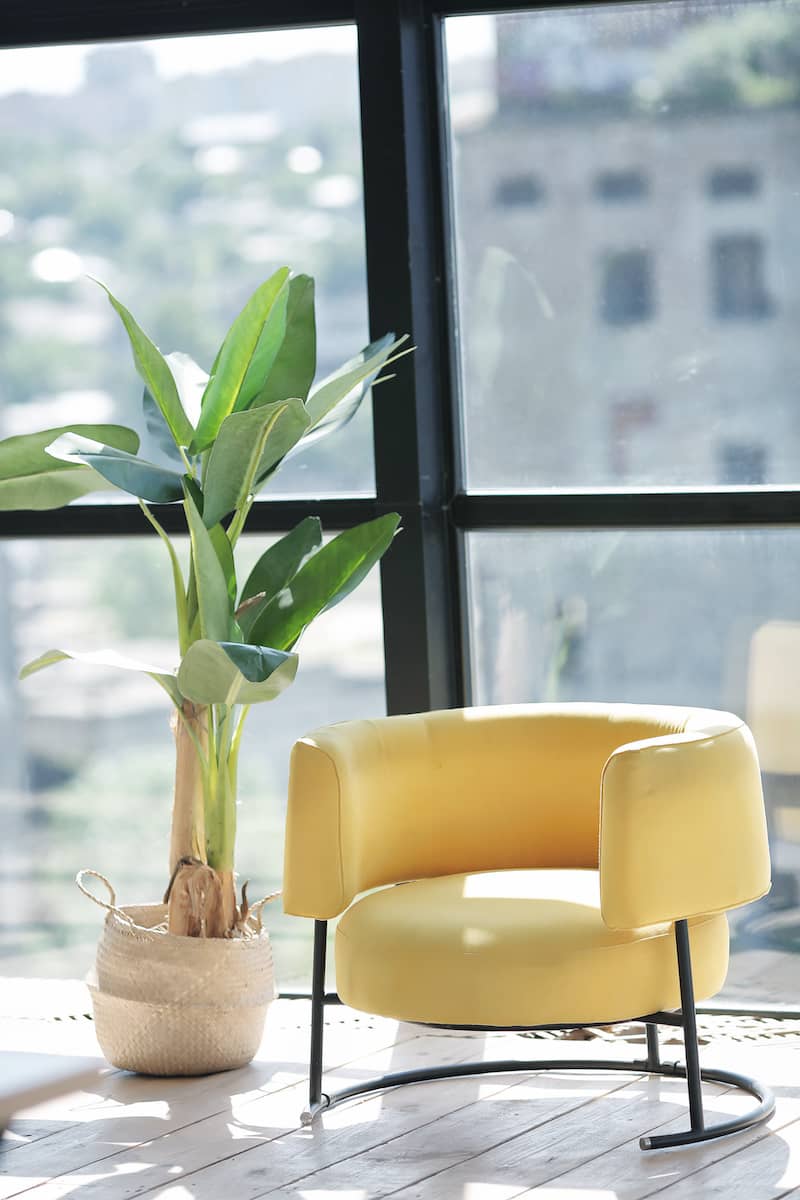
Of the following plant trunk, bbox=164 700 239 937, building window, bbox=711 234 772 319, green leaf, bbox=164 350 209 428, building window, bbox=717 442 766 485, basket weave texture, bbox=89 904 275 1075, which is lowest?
basket weave texture, bbox=89 904 275 1075

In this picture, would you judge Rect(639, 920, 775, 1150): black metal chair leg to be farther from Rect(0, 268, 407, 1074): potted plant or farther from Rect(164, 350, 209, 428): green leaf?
Rect(164, 350, 209, 428): green leaf

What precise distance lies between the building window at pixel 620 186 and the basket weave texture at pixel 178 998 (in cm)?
174

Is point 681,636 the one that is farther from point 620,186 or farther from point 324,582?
point 620,186

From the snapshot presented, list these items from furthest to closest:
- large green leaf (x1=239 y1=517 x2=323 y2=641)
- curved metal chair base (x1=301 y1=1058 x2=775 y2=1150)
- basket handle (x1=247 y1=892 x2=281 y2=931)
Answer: basket handle (x1=247 y1=892 x2=281 y2=931) → large green leaf (x1=239 y1=517 x2=323 y2=641) → curved metal chair base (x1=301 y1=1058 x2=775 y2=1150)

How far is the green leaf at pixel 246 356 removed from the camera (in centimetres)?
310

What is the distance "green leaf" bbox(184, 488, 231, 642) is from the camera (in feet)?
9.69

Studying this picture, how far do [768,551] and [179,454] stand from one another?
50.1 inches

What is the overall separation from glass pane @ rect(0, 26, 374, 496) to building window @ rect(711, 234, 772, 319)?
80 centimetres

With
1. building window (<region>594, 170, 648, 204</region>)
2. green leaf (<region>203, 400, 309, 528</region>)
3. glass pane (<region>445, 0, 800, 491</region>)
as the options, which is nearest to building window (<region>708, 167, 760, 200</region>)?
glass pane (<region>445, 0, 800, 491</region>)

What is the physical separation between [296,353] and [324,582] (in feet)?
1.54

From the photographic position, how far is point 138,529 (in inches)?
151

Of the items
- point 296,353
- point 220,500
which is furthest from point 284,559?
point 296,353

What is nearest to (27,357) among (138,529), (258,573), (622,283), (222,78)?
(138,529)

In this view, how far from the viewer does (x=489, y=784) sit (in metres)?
3.03
